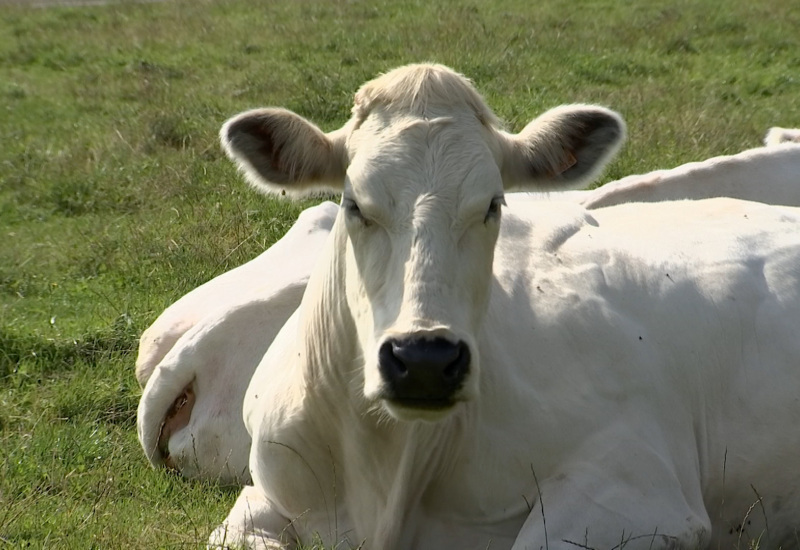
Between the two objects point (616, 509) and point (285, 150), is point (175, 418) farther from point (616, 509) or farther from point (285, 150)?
point (616, 509)

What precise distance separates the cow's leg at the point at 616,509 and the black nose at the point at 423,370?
80 cm

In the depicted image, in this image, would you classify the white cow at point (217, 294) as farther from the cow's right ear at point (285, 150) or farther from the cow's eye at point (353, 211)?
the cow's eye at point (353, 211)

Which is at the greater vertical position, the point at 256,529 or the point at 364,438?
the point at 364,438

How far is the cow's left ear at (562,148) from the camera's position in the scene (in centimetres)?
493

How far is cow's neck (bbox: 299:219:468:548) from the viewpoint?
4.75 metres

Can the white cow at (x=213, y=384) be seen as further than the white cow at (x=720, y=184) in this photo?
No

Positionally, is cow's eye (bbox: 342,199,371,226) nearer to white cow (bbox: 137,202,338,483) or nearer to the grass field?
the grass field

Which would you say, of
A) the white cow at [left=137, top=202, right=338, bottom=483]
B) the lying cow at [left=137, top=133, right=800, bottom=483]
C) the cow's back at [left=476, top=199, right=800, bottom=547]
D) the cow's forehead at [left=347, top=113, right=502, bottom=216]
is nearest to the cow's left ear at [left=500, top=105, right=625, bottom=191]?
the cow's forehead at [left=347, top=113, right=502, bottom=216]

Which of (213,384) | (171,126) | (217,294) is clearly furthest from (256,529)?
(171,126)

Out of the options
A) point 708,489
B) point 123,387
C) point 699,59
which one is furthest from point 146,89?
point 708,489

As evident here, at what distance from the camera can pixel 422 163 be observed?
4477 millimetres

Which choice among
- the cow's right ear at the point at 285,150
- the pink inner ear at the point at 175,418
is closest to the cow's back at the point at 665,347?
the cow's right ear at the point at 285,150

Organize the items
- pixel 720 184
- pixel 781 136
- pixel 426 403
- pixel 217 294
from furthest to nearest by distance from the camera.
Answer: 1. pixel 781 136
2. pixel 720 184
3. pixel 217 294
4. pixel 426 403

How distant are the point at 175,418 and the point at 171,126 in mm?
6236
